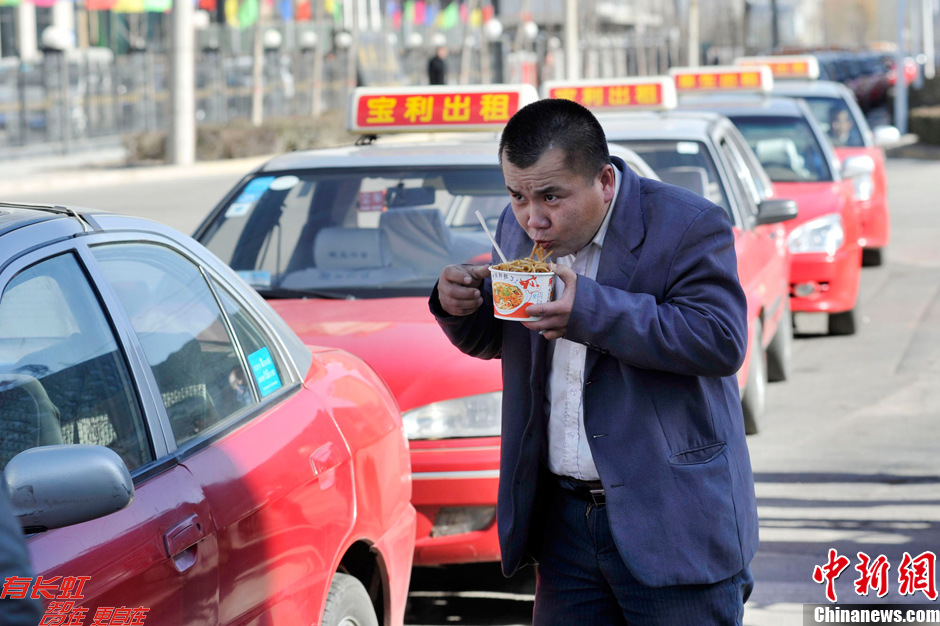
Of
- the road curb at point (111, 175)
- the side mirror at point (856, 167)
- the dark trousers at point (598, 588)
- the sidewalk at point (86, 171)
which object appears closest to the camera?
the dark trousers at point (598, 588)

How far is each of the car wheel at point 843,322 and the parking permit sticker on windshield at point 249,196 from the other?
5280mm

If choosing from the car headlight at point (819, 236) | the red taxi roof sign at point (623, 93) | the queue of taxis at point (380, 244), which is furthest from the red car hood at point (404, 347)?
the car headlight at point (819, 236)

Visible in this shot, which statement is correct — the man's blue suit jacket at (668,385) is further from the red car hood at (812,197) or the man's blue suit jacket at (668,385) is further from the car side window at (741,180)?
the red car hood at (812,197)

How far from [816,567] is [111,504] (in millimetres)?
3572

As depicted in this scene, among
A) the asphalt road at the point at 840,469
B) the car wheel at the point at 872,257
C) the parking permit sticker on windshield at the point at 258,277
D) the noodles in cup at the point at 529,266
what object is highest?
the noodles in cup at the point at 529,266

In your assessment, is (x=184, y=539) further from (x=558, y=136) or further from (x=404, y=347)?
(x=404, y=347)

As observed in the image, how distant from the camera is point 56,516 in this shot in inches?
81.0

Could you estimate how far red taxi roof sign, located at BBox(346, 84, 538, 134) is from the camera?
22.0 feet

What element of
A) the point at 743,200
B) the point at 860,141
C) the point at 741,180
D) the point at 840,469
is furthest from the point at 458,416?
the point at 860,141

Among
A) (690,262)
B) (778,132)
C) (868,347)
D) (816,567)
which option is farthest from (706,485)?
(778,132)

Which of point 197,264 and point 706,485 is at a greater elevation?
point 197,264

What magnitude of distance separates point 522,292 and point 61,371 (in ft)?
3.11

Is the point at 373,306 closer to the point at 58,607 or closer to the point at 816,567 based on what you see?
the point at 816,567

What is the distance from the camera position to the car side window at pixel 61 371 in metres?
2.47
